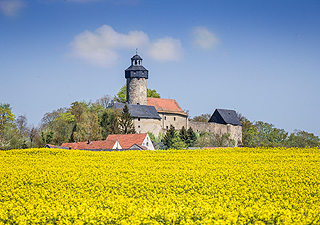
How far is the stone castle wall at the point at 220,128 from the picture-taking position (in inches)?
3179

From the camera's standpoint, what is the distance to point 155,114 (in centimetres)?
7644

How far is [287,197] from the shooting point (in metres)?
14.5

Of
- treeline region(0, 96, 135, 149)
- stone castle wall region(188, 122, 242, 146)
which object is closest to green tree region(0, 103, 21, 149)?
treeline region(0, 96, 135, 149)

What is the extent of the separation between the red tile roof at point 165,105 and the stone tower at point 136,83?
3810 millimetres

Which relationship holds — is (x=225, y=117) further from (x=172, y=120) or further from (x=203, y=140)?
(x=203, y=140)

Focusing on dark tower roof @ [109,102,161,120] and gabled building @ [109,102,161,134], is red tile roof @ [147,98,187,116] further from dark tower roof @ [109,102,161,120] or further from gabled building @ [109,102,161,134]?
gabled building @ [109,102,161,134]

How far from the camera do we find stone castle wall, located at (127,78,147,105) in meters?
76.9

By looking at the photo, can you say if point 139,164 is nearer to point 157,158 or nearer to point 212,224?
point 157,158

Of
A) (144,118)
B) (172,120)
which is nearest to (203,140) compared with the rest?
(144,118)

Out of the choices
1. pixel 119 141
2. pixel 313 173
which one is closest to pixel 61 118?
pixel 119 141

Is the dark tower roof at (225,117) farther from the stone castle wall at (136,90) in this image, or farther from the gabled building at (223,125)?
the stone castle wall at (136,90)

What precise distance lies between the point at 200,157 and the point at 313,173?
25.4ft

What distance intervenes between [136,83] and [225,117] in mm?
20469

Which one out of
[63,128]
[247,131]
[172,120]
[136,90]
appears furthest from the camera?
[247,131]
